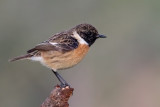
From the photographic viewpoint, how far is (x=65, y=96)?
8.72 m

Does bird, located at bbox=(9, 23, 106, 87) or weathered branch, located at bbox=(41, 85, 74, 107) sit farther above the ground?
bird, located at bbox=(9, 23, 106, 87)

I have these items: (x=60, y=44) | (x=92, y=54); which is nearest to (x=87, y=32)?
(x=60, y=44)

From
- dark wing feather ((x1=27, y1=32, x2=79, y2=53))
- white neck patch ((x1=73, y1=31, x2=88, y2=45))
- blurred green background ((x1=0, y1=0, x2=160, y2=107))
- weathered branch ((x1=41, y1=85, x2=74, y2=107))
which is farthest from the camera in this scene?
blurred green background ((x1=0, y1=0, x2=160, y2=107))

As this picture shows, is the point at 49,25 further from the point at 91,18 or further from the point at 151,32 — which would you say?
the point at 151,32

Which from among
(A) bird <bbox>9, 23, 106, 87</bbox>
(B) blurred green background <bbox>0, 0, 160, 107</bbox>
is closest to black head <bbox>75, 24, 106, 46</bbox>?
(A) bird <bbox>9, 23, 106, 87</bbox>

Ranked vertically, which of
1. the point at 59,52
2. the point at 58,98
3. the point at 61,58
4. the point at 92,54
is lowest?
the point at 58,98

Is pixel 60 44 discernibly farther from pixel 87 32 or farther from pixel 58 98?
pixel 58 98

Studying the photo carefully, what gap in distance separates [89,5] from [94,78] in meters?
3.60

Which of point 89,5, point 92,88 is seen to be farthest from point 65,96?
point 89,5

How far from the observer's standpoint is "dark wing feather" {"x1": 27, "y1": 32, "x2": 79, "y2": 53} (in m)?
10.8

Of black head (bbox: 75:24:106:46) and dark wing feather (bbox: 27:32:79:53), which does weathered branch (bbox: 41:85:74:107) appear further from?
black head (bbox: 75:24:106:46)

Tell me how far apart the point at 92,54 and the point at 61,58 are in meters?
8.99

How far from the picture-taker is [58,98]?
852 centimetres

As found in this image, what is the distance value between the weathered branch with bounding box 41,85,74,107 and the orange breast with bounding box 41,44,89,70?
6.37ft
